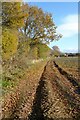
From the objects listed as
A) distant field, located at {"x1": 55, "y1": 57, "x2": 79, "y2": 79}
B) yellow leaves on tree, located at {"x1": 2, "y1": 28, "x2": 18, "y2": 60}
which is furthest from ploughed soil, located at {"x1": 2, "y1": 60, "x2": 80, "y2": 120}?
distant field, located at {"x1": 55, "y1": 57, "x2": 79, "y2": 79}

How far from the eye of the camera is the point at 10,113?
39.1 ft

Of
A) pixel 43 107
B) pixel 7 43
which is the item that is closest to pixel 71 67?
pixel 7 43

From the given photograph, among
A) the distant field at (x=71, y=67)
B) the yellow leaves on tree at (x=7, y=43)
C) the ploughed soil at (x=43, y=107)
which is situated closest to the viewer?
the ploughed soil at (x=43, y=107)

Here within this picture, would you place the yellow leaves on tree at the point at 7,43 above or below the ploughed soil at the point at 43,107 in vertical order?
above

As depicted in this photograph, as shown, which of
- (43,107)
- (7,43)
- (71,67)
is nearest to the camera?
(43,107)

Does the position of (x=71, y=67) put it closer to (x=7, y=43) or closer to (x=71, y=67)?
(x=71, y=67)

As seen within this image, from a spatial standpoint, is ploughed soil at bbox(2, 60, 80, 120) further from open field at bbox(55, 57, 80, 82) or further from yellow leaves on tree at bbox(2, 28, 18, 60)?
open field at bbox(55, 57, 80, 82)

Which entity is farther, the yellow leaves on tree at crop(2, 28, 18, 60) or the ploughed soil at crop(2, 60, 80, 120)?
the yellow leaves on tree at crop(2, 28, 18, 60)

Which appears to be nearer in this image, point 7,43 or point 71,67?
point 7,43

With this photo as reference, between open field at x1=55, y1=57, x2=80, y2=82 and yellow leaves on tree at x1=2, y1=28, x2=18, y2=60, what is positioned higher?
yellow leaves on tree at x1=2, y1=28, x2=18, y2=60

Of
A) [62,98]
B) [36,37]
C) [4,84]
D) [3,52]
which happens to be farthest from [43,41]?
[62,98]

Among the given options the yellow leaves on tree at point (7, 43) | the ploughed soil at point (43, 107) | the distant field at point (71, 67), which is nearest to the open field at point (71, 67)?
the distant field at point (71, 67)

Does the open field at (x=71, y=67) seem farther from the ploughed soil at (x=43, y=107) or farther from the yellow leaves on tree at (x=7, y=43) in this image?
the ploughed soil at (x=43, y=107)

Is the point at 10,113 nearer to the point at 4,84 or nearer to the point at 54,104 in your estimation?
A: the point at 54,104
